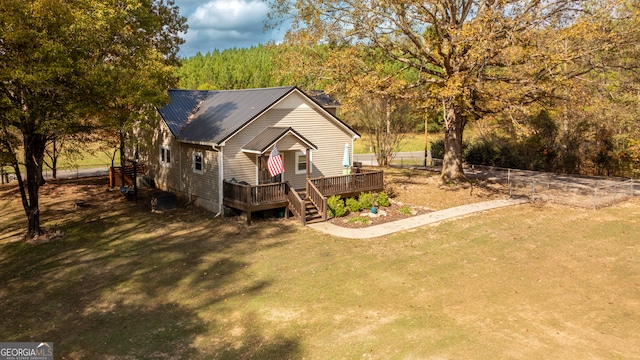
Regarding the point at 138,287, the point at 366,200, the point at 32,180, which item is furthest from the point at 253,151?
the point at 32,180

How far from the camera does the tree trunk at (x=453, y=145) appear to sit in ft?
86.8

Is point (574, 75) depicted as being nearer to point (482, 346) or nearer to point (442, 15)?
point (442, 15)

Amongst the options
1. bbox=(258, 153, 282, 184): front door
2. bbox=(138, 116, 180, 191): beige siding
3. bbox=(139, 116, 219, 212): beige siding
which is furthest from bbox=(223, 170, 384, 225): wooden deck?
bbox=(138, 116, 180, 191): beige siding

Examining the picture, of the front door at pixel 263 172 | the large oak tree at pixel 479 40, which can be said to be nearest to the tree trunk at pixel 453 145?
the large oak tree at pixel 479 40

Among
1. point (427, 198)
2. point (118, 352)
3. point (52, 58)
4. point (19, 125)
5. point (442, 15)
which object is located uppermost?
point (442, 15)

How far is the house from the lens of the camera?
20.5m

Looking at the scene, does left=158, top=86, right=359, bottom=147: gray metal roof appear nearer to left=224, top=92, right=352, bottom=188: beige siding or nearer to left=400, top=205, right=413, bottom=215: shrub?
left=224, top=92, right=352, bottom=188: beige siding

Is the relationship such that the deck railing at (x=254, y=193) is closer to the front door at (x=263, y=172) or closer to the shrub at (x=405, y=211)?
the front door at (x=263, y=172)

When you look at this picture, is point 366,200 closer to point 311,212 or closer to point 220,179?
point 311,212

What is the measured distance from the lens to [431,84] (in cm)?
2372

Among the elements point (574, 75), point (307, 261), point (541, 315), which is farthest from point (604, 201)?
point (307, 261)

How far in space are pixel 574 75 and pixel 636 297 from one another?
1510 centimetres

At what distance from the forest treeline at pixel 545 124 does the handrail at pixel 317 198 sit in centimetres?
601

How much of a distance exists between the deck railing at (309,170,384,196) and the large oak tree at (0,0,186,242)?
27.9 ft
